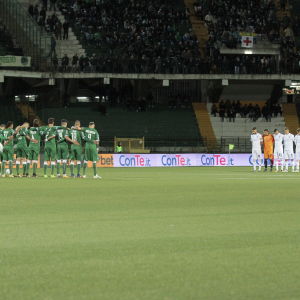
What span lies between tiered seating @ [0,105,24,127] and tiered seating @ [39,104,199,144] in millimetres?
1969

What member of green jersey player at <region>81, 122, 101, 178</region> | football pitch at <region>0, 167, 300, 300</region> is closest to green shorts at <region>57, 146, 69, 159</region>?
green jersey player at <region>81, 122, 101, 178</region>

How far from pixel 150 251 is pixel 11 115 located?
41156 millimetres

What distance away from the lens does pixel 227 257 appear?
5641mm

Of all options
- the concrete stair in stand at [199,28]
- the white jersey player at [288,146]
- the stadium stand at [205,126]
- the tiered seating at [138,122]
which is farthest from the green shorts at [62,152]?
the concrete stair in stand at [199,28]

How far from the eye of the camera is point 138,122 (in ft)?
156

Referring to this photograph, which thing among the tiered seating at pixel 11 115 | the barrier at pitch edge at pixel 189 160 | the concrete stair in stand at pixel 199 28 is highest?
the concrete stair in stand at pixel 199 28

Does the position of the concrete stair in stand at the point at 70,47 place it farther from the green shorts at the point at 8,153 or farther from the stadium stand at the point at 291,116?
the green shorts at the point at 8,153

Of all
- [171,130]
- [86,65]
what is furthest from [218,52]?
[86,65]

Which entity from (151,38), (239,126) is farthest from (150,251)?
(239,126)

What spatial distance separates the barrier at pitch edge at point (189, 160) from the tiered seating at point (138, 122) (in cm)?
549

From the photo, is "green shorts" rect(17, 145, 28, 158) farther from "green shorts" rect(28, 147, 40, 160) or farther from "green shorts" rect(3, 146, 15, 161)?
"green shorts" rect(28, 147, 40, 160)

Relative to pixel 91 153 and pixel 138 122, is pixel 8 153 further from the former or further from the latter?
pixel 138 122

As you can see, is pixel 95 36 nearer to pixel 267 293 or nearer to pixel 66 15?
pixel 66 15

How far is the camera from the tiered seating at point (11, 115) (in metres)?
44.9
